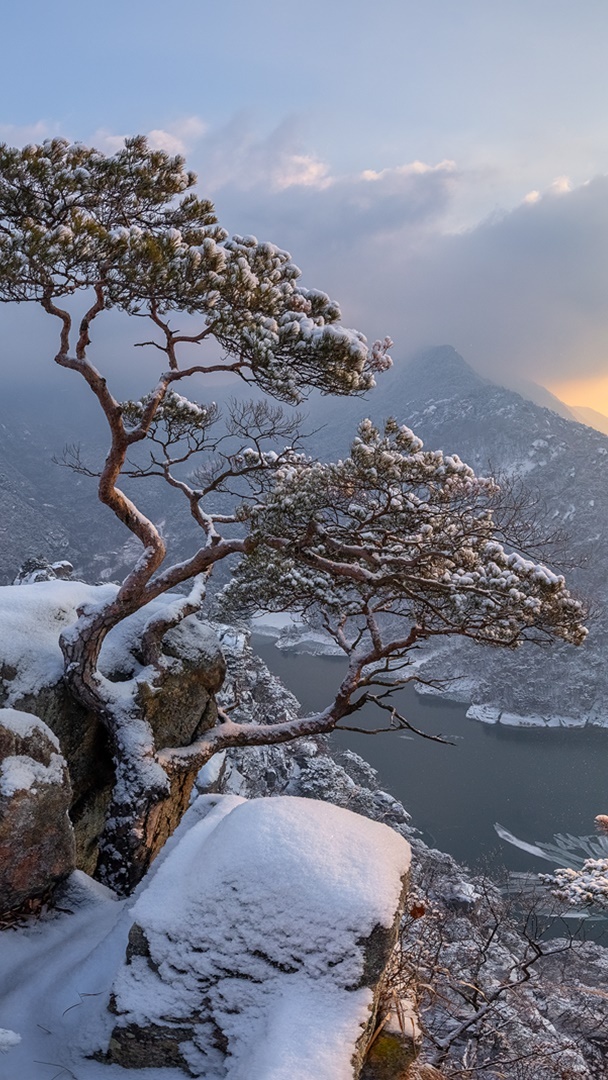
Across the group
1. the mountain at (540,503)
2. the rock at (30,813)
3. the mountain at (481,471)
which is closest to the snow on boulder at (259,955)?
the rock at (30,813)

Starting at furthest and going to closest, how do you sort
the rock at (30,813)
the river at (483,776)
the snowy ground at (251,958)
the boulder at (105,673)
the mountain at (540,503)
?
1. the mountain at (540,503)
2. the river at (483,776)
3. the boulder at (105,673)
4. the rock at (30,813)
5. the snowy ground at (251,958)

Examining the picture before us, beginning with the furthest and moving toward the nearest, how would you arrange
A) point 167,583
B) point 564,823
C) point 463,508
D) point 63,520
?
1. point 63,520
2. point 564,823
3. point 463,508
4. point 167,583

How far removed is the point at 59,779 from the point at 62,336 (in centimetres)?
458

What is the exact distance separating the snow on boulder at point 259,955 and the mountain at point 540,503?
53.9 ft

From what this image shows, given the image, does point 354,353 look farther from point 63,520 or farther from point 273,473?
point 63,520

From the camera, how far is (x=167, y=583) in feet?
23.3

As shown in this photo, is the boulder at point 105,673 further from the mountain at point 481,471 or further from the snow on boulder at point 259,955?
the mountain at point 481,471

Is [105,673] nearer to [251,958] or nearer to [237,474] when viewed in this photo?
[237,474]

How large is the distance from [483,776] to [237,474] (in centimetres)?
5129

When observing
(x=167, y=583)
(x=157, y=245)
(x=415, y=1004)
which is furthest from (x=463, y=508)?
(x=415, y=1004)

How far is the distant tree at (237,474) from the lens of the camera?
5.38 meters

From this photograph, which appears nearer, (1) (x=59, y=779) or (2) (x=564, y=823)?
(1) (x=59, y=779)

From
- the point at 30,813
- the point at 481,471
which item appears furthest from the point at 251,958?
the point at 481,471

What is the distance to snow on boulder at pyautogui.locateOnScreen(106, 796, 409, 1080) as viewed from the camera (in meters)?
3.05
